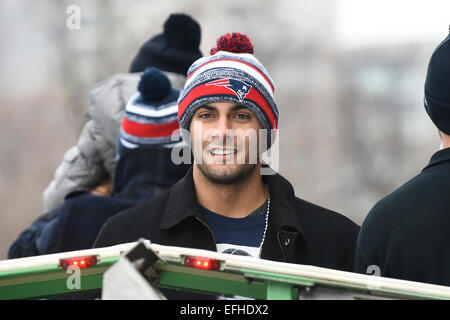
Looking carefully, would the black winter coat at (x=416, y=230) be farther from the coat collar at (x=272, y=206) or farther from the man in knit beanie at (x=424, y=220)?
the coat collar at (x=272, y=206)

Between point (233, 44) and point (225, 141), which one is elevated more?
point (233, 44)

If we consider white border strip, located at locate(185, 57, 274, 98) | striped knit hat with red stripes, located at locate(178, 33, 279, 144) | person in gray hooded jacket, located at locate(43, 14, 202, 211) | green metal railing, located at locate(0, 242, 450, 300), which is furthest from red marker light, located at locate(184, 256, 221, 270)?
person in gray hooded jacket, located at locate(43, 14, 202, 211)

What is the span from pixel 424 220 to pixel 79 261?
1.06 meters

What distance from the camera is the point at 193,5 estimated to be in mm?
7203

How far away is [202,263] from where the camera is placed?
175cm

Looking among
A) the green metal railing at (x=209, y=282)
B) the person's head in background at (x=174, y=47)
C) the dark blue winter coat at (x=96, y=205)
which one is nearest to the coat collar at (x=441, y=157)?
the green metal railing at (x=209, y=282)

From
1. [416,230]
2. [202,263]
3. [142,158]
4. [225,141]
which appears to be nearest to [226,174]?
[225,141]

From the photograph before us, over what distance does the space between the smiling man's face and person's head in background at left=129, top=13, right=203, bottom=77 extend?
1.86 m

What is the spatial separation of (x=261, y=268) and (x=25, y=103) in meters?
6.85

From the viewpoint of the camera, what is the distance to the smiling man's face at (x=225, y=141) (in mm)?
2865

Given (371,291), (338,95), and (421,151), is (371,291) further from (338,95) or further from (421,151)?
(338,95)

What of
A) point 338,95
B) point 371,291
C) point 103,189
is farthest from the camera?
point 338,95

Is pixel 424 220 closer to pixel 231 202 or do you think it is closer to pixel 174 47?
pixel 231 202
